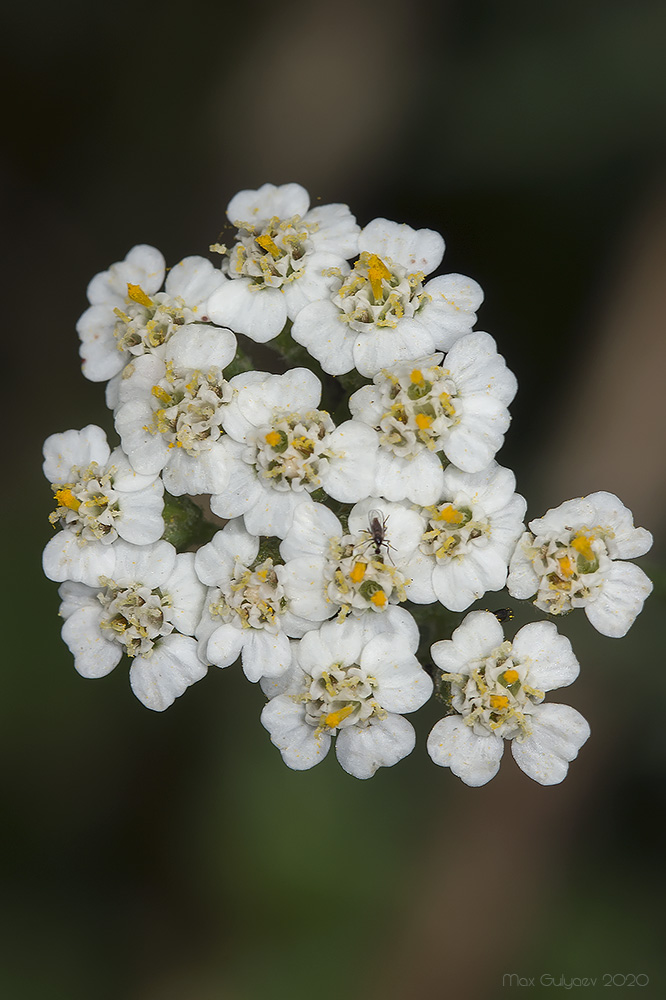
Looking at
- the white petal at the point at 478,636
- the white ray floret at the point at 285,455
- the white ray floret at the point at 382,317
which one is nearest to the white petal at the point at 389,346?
the white ray floret at the point at 382,317

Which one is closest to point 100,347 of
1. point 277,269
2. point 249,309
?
point 249,309

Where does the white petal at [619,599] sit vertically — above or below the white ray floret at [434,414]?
below

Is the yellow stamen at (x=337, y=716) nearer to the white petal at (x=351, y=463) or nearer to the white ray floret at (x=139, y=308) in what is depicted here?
the white petal at (x=351, y=463)

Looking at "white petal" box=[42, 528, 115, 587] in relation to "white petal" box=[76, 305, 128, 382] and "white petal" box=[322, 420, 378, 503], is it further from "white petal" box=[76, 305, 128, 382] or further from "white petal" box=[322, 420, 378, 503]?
"white petal" box=[322, 420, 378, 503]

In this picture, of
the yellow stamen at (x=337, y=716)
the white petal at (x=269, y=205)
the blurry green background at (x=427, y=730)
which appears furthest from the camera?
the blurry green background at (x=427, y=730)

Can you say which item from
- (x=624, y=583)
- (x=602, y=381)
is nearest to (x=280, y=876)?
(x=624, y=583)

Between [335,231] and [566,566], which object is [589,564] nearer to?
[566,566]
